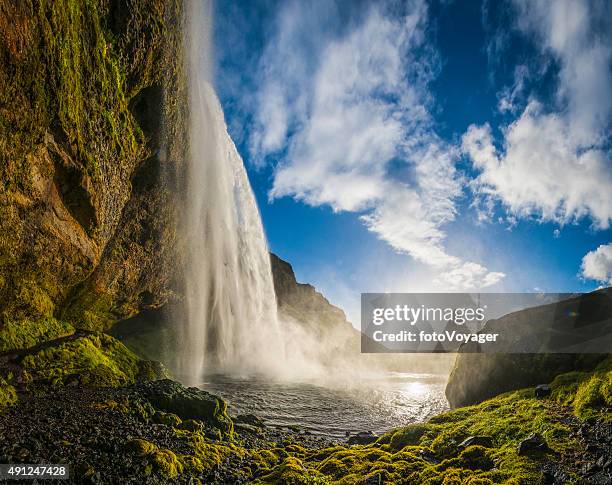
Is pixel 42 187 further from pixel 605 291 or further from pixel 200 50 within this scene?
pixel 605 291

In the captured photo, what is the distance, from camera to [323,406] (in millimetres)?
24609

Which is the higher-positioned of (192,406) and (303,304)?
(303,304)

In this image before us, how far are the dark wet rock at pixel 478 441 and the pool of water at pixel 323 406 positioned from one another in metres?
8.49

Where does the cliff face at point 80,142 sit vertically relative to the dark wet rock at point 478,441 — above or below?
above

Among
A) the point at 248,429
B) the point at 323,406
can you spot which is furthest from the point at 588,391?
the point at 323,406

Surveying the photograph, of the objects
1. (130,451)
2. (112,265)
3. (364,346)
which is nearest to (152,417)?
(130,451)

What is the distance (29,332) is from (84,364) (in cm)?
341

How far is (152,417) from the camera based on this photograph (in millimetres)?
12562

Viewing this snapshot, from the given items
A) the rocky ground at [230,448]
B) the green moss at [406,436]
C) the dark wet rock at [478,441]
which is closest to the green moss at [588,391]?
the rocky ground at [230,448]

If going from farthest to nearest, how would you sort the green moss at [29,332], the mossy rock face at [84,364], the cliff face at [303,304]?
the cliff face at [303,304] → the green moss at [29,332] → the mossy rock face at [84,364]

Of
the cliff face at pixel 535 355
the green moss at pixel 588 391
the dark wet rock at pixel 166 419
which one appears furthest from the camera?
the cliff face at pixel 535 355

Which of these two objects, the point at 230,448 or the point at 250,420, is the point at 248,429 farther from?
the point at 230,448

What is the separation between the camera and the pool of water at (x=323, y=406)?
770 inches

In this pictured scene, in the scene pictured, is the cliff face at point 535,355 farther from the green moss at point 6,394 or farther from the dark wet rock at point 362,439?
the green moss at point 6,394
